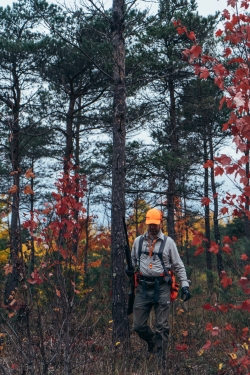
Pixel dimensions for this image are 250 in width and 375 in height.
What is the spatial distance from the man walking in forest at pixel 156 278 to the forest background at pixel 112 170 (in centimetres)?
32

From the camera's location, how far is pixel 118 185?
6770mm

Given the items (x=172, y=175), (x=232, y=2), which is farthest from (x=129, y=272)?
(x=172, y=175)

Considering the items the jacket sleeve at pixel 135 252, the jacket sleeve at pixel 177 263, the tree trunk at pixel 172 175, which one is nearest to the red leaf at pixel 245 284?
the jacket sleeve at pixel 177 263

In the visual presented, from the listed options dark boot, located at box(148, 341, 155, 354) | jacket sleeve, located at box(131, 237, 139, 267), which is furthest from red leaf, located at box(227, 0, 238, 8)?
dark boot, located at box(148, 341, 155, 354)

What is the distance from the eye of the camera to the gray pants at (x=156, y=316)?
586 cm

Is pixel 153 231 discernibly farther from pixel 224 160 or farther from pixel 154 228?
pixel 224 160

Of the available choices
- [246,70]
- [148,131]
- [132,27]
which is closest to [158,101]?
[148,131]

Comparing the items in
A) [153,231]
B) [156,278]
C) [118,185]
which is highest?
[118,185]

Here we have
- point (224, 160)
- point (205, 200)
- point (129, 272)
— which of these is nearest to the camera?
point (224, 160)

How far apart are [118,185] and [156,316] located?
1.86 meters

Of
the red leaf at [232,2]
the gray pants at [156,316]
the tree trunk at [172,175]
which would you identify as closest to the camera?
the red leaf at [232,2]

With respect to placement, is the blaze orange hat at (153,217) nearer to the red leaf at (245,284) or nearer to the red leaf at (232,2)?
the red leaf at (245,284)

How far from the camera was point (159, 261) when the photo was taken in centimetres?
596

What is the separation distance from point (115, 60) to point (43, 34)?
316 inches
